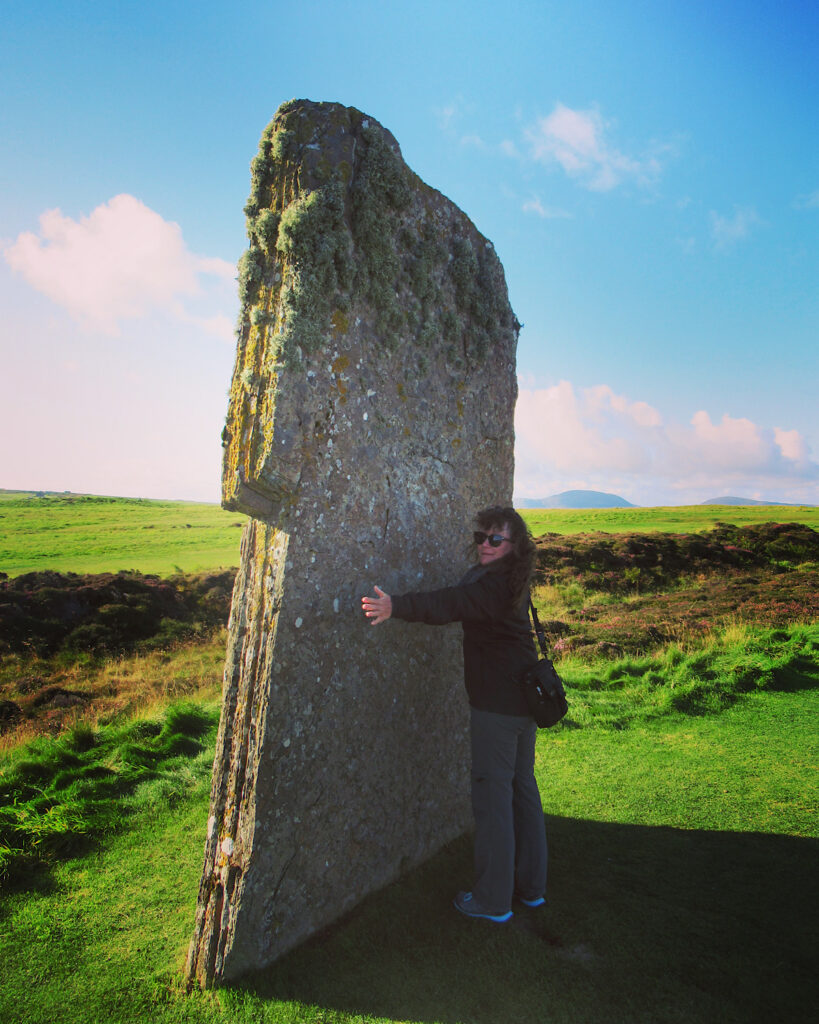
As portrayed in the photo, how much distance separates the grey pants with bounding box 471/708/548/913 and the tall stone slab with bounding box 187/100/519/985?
664mm

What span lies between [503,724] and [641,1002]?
4.97 feet

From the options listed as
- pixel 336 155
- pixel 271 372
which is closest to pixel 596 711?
pixel 271 372

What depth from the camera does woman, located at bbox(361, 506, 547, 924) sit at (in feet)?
12.2

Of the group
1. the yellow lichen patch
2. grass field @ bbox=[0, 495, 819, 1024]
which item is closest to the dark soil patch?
grass field @ bbox=[0, 495, 819, 1024]

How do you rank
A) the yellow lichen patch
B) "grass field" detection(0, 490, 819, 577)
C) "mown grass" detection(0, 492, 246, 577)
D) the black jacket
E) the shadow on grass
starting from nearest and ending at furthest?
the shadow on grass
the black jacket
the yellow lichen patch
"mown grass" detection(0, 492, 246, 577)
"grass field" detection(0, 490, 819, 577)

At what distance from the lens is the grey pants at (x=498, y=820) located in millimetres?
3758

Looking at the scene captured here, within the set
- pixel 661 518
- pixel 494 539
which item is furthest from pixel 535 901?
pixel 661 518

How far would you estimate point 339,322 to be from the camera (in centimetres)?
382

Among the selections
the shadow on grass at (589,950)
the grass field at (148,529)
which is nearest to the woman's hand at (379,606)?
the shadow on grass at (589,950)

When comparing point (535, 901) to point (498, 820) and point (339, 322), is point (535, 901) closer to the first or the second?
point (498, 820)

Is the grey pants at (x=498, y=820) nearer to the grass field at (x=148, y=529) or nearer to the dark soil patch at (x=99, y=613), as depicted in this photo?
the dark soil patch at (x=99, y=613)

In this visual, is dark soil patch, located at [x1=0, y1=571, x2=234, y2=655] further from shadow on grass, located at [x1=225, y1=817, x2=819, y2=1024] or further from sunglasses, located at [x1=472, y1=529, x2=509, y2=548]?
sunglasses, located at [x1=472, y1=529, x2=509, y2=548]

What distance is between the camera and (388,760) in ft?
13.7

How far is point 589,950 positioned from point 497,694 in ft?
5.02
